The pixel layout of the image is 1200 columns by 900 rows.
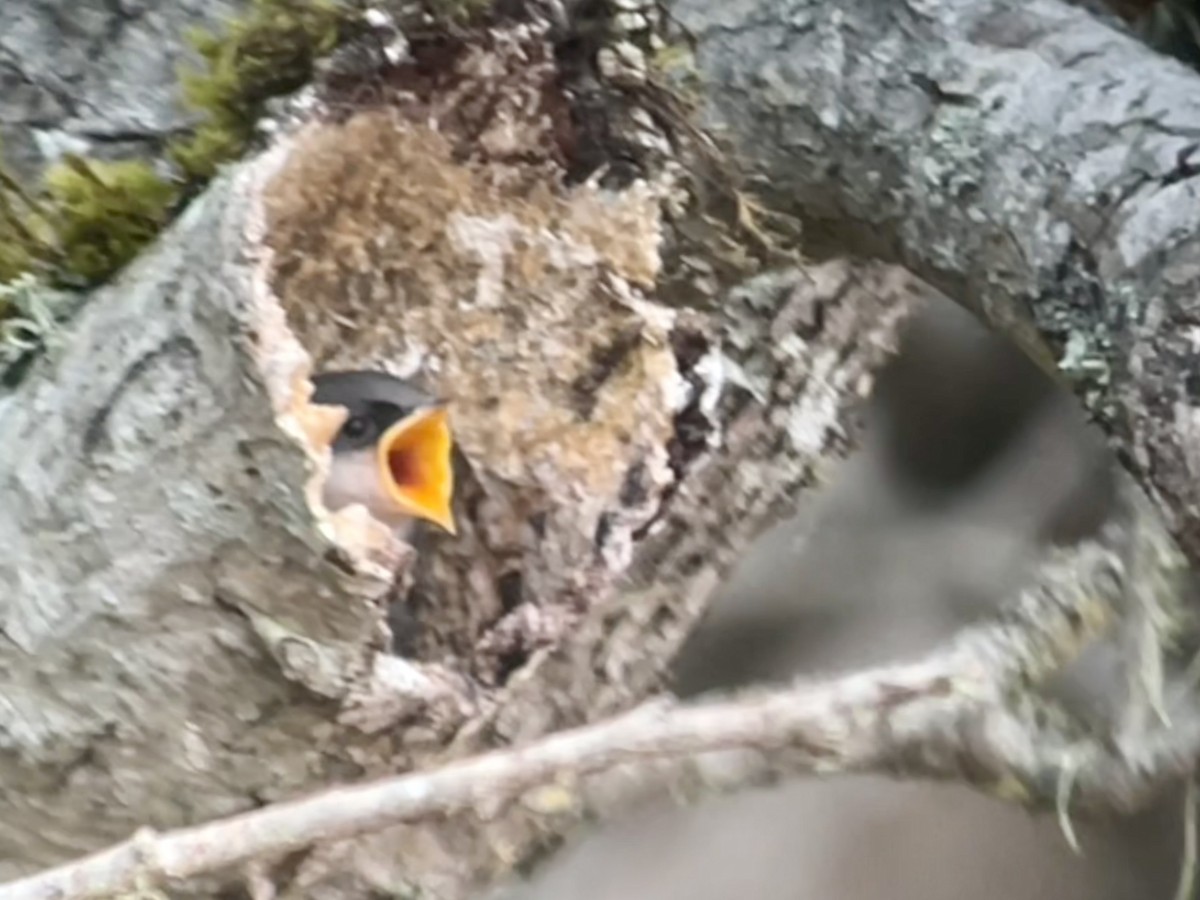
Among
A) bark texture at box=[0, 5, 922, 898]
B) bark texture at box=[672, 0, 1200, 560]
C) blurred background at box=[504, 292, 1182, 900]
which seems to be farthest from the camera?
blurred background at box=[504, 292, 1182, 900]

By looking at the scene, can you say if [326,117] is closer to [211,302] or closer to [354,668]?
[211,302]

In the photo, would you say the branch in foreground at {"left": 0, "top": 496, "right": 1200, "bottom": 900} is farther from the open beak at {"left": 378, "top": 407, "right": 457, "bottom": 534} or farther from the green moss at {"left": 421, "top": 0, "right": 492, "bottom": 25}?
the green moss at {"left": 421, "top": 0, "right": 492, "bottom": 25}

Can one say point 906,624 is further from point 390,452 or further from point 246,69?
point 246,69

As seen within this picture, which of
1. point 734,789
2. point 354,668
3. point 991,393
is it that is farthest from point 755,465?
point 991,393

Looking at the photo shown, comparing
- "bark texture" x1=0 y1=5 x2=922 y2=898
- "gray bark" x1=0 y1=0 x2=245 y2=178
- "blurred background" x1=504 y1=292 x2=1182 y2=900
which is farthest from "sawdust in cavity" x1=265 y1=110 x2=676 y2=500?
"blurred background" x1=504 y1=292 x2=1182 y2=900

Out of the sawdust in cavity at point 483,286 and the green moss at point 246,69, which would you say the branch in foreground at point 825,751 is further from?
the green moss at point 246,69

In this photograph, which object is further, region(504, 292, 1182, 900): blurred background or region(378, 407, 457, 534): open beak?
region(504, 292, 1182, 900): blurred background

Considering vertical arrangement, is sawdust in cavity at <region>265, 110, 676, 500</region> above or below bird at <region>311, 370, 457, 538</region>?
above

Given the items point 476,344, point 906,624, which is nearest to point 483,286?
point 476,344
